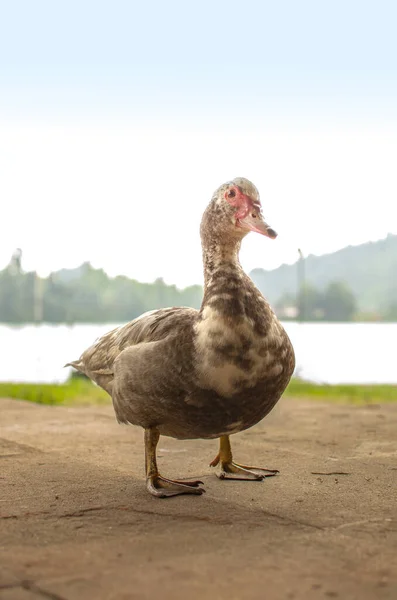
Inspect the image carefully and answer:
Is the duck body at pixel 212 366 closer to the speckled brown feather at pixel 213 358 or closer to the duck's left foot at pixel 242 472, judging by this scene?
the speckled brown feather at pixel 213 358

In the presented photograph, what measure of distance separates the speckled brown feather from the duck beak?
0.29 ft

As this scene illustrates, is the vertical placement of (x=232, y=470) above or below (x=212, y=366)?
below

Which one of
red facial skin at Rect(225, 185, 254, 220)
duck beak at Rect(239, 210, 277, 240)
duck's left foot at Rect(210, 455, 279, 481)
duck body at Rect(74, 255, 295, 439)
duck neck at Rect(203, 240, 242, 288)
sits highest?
red facial skin at Rect(225, 185, 254, 220)

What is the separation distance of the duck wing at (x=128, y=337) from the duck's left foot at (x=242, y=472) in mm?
714

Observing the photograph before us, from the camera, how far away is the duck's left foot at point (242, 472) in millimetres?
3525

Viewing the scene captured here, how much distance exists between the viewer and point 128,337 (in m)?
3.60

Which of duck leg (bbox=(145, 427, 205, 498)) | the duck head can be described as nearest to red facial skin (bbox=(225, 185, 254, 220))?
the duck head

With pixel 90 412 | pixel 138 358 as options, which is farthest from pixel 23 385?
pixel 138 358

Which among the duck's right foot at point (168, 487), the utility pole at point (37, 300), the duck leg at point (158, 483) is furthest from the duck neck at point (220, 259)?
the utility pole at point (37, 300)

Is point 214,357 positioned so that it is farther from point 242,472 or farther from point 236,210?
point 242,472

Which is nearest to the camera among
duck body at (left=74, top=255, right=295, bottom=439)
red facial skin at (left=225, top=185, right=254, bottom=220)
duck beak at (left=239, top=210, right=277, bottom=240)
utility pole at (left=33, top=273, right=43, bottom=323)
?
duck body at (left=74, top=255, right=295, bottom=439)

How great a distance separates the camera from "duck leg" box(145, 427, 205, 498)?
3.15 metres

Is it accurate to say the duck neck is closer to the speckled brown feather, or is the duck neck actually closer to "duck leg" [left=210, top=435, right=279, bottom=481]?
the speckled brown feather

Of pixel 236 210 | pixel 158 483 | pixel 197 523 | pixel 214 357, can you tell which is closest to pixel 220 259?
pixel 236 210
